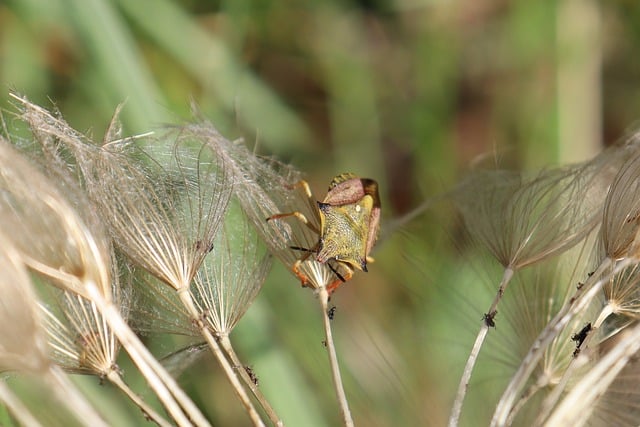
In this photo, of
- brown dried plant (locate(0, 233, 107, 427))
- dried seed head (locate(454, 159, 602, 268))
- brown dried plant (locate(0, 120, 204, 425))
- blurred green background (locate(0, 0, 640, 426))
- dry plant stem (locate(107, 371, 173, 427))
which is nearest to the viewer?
brown dried plant (locate(0, 233, 107, 427))

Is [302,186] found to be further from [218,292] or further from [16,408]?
[16,408]

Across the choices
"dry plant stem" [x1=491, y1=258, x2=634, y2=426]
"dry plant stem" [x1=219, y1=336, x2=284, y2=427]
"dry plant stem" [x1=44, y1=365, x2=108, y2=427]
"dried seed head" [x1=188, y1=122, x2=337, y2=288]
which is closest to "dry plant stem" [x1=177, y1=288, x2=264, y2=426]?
"dry plant stem" [x1=219, y1=336, x2=284, y2=427]

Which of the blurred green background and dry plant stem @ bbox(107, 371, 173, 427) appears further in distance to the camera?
the blurred green background

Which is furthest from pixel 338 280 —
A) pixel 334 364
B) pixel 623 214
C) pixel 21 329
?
pixel 21 329

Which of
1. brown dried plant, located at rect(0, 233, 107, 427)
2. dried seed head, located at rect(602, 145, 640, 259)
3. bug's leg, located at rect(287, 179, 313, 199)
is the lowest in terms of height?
brown dried plant, located at rect(0, 233, 107, 427)

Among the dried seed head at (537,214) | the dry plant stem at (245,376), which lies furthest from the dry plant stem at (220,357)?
the dried seed head at (537,214)

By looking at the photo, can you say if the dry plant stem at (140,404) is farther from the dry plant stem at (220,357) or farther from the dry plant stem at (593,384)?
the dry plant stem at (593,384)

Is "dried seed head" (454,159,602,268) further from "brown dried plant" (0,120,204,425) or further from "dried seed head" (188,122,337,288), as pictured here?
"brown dried plant" (0,120,204,425)

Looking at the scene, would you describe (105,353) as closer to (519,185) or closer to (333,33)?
(519,185)
